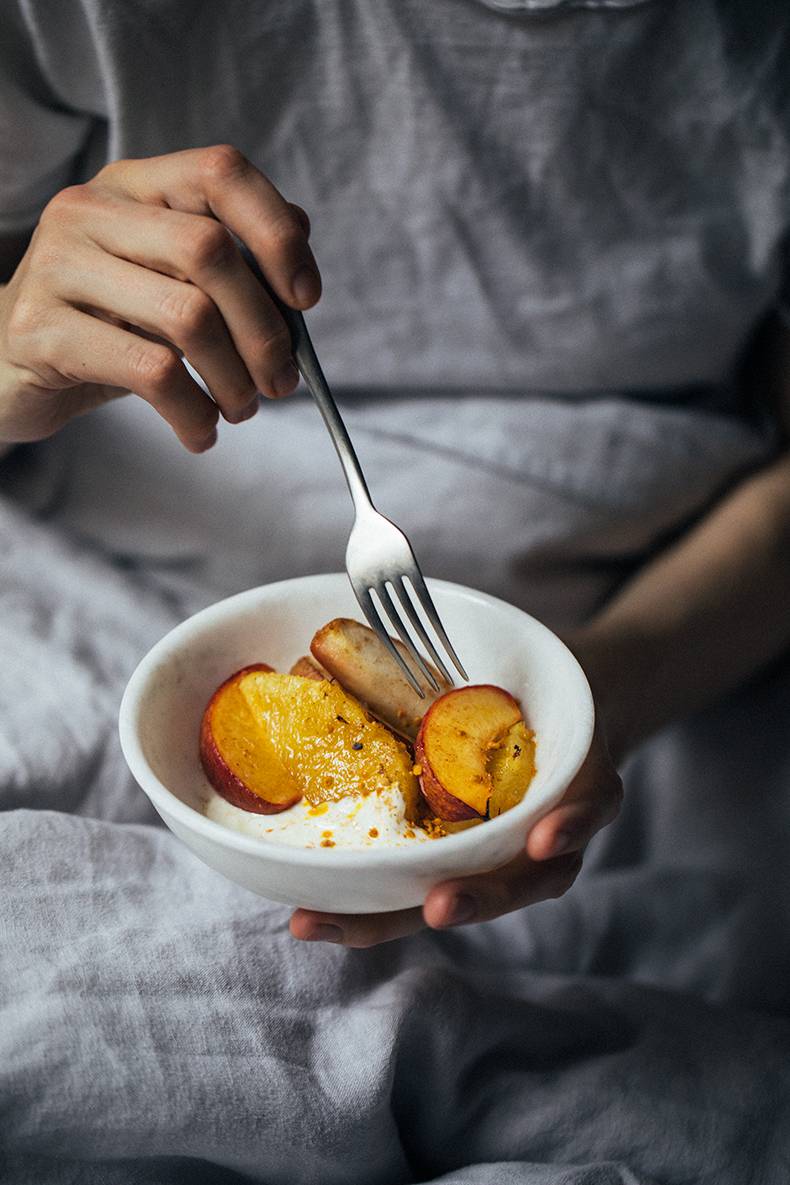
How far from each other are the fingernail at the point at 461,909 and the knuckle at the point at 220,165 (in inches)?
14.8

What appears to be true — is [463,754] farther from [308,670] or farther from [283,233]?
[283,233]

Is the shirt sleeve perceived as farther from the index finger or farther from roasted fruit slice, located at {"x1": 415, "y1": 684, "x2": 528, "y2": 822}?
roasted fruit slice, located at {"x1": 415, "y1": 684, "x2": 528, "y2": 822}

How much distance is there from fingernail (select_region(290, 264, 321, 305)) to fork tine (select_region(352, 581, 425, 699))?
0.15 meters

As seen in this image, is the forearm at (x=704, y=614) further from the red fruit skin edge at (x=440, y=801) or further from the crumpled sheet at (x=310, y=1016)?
the red fruit skin edge at (x=440, y=801)

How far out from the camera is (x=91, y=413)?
2.90 ft

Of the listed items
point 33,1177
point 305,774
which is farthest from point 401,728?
point 33,1177

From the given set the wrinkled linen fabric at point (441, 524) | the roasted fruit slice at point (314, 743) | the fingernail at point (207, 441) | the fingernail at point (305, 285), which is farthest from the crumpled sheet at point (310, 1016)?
the fingernail at point (305, 285)

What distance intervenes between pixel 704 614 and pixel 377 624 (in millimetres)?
414

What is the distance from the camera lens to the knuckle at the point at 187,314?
1.77 feet

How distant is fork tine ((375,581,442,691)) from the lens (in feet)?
1.93

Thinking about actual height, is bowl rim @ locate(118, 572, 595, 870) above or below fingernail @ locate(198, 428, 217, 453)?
below

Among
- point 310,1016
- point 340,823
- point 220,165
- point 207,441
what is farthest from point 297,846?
point 220,165

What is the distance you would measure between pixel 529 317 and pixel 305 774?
0.49 m

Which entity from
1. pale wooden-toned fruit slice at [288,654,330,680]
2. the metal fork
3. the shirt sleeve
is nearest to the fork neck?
the metal fork
